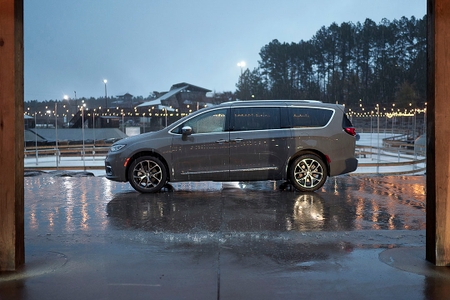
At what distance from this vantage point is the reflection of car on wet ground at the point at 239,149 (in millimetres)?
10008

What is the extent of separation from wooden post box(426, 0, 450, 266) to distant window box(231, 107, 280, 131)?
17.5 ft

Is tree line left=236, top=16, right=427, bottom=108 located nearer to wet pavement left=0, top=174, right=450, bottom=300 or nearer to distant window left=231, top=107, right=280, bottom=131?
distant window left=231, top=107, right=280, bottom=131

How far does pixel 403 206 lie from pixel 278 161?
2.56 meters

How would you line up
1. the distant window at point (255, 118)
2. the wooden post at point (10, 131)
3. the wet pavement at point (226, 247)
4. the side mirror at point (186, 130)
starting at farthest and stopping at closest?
the distant window at point (255, 118), the side mirror at point (186, 130), the wooden post at point (10, 131), the wet pavement at point (226, 247)

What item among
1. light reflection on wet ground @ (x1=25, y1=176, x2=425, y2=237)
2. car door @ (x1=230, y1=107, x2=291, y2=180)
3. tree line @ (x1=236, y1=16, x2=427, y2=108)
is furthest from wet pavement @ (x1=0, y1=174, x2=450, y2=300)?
tree line @ (x1=236, y1=16, x2=427, y2=108)

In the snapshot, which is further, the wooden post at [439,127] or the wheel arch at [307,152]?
the wheel arch at [307,152]

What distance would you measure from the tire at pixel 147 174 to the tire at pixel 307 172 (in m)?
2.61

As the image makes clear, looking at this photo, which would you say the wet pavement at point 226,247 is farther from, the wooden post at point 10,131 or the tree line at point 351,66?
the tree line at point 351,66

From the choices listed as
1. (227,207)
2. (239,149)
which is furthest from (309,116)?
(227,207)

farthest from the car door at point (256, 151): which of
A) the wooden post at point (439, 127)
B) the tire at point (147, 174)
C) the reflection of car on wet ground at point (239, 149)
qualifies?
the wooden post at point (439, 127)

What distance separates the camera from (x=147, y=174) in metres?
10.1

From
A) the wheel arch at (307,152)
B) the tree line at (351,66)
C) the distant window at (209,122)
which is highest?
the tree line at (351,66)

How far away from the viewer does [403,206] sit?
8.71 m

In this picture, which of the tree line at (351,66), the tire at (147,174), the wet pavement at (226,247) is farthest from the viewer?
the tree line at (351,66)
